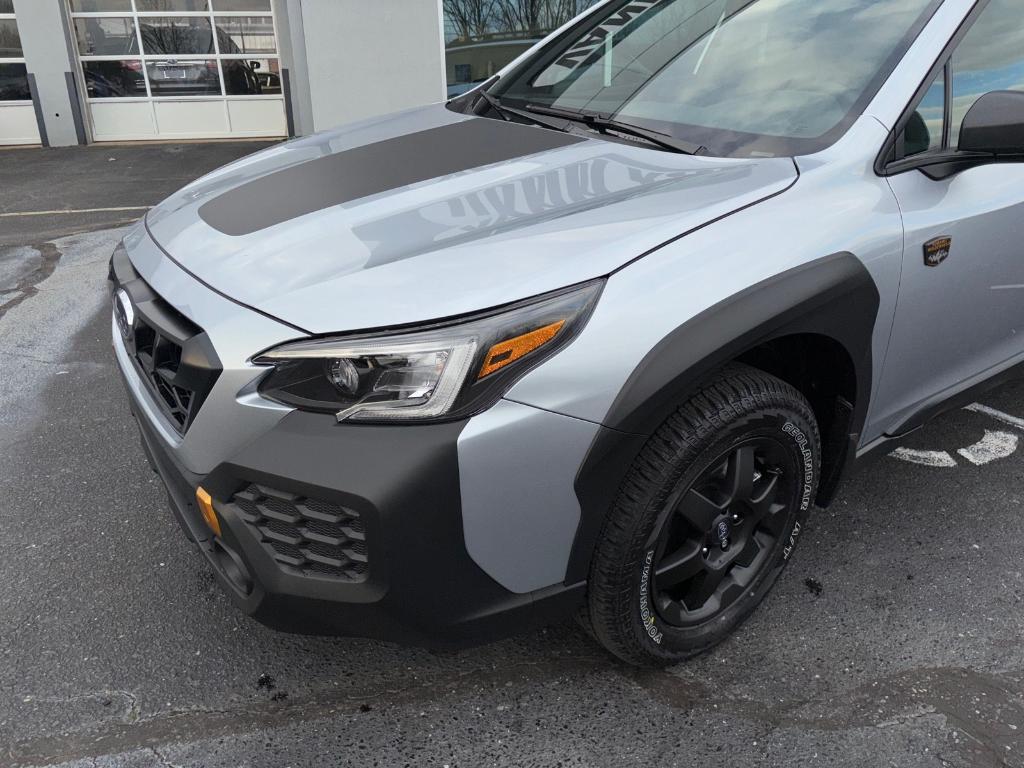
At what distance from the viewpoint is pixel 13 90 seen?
11.8 meters

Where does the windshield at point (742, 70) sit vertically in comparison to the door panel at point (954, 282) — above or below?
above

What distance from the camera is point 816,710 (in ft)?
6.84

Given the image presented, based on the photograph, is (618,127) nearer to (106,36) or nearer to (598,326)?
(598,326)

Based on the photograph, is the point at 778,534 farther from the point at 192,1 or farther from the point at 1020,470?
the point at 192,1

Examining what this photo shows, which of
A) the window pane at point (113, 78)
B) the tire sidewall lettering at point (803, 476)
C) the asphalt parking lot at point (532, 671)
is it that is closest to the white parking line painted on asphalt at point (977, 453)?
the asphalt parking lot at point (532, 671)

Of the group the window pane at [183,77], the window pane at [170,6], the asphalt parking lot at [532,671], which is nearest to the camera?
the asphalt parking lot at [532,671]

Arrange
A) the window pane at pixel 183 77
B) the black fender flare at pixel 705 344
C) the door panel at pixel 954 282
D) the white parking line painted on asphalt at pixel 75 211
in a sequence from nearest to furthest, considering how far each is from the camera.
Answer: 1. the black fender flare at pixel 705 344
2. the door panel at pixel 954 282
3. the white parking line painted on asphalt at pixel 75 211
4. the window pane at pixel 183 77

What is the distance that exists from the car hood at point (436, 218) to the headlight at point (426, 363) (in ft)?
0.13

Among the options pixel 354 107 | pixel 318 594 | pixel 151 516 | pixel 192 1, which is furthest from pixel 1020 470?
pixel 192 1

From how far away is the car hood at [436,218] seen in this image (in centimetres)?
171

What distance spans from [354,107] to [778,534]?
30.0 feet

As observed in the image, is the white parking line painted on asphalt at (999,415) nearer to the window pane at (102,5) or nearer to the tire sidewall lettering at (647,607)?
the tire sidewall lettering at (647,607)

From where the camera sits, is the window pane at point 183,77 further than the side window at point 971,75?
Yes

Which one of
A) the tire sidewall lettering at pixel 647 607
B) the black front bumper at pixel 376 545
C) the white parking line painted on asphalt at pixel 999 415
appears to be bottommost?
the white parking line painted on asphalt at pixel 999 415
